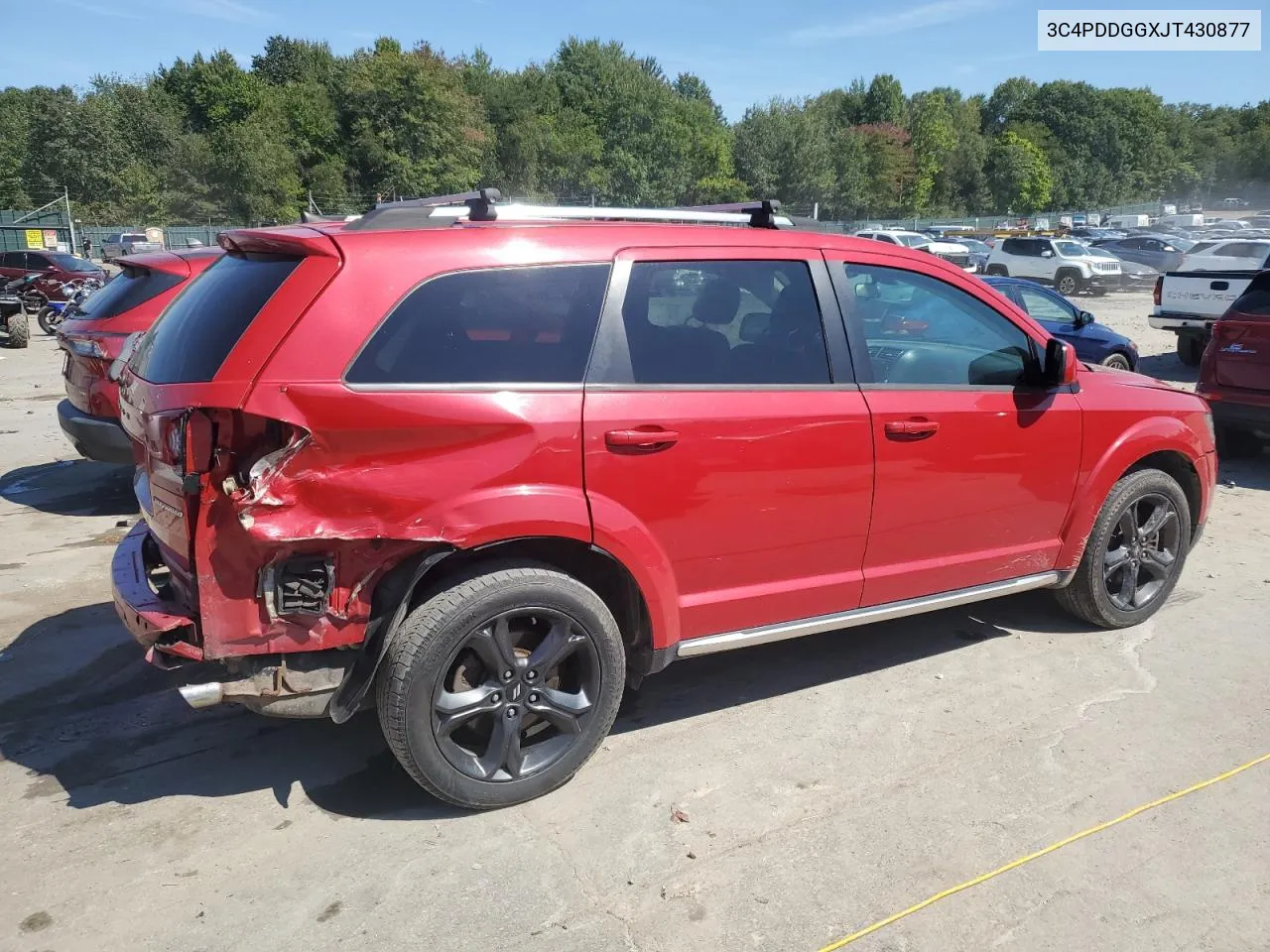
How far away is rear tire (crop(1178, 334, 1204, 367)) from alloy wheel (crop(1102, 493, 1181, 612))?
1110 centimetres

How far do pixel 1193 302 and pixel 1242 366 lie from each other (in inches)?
301

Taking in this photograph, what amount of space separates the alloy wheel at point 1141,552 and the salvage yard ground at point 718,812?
0.20 m

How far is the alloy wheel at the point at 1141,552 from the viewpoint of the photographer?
477 cm

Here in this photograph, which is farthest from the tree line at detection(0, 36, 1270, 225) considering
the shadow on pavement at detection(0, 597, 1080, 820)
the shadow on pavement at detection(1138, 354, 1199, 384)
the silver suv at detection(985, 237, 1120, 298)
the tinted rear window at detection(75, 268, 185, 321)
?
the shadow on pavement at detection(0, 597, 1080, 820)

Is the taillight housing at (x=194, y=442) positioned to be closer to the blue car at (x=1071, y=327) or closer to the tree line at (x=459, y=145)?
the blue car at (x=1071, y=327)

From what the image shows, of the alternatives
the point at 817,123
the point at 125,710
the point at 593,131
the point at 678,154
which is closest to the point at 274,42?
the point at 593,131

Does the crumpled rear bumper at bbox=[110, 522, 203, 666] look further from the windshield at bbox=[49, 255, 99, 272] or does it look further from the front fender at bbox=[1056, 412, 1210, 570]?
the windshield at bbox=[49, 255, 99, 272]

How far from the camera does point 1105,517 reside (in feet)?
15.1

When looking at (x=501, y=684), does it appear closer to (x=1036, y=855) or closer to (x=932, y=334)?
(x=1036, y=855)

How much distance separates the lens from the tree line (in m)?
58.7

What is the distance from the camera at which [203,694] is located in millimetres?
2910

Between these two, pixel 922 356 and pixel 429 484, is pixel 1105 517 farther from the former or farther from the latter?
pixel 429 484

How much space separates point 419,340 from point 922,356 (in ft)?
7.12

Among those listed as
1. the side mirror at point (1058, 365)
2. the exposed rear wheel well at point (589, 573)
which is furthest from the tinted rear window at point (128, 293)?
the side mirror at point (1058, 365)
